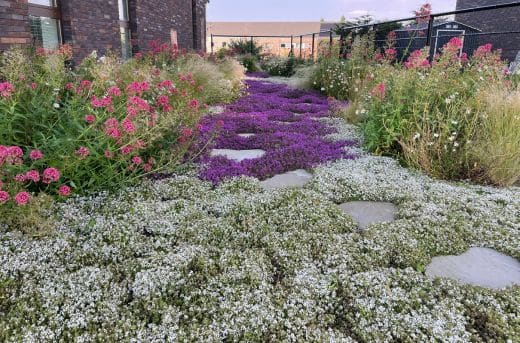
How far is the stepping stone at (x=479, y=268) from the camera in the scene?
2.00 m

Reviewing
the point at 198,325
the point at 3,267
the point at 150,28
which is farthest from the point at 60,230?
the point at 150,28

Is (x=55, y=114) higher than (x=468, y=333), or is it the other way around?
(x=55, y=114)

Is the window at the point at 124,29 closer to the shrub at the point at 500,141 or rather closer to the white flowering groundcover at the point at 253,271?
the white flowering groundcover at the point at 253,271

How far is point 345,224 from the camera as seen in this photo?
8.28 ft

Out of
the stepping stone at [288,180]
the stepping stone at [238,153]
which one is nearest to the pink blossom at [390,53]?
the stepping stone at [238,153]

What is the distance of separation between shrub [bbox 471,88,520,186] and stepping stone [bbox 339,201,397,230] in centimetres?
112

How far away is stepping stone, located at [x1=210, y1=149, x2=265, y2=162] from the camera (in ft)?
13.3

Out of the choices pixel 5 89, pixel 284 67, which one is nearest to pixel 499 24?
pixel 284 67

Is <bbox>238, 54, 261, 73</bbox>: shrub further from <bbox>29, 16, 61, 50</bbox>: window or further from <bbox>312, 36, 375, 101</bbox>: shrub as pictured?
<bbox>29, 16, 61, 50</bbox>: window

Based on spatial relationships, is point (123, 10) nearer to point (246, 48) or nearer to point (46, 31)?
point (46, 31)

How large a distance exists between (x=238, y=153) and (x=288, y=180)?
3.25 feet

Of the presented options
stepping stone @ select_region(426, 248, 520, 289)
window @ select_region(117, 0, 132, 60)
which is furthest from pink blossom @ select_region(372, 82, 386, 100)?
window @ select_region(117, 0, 132, 60)

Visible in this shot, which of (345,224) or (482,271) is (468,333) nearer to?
(482,271)

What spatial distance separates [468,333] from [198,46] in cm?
1532
